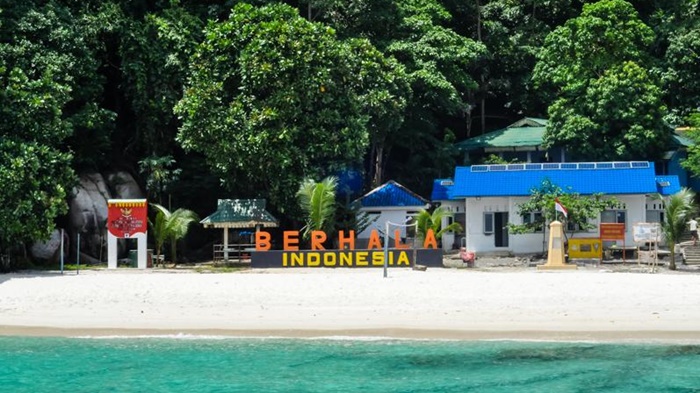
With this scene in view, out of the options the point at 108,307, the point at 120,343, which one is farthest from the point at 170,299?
the point at 120,343

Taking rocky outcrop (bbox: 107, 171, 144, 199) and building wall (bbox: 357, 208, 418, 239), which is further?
building wall (bbox: 357, 208, 418, 239)

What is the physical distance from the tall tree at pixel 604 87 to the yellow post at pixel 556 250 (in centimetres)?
1454

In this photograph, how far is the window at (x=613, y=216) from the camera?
140ft

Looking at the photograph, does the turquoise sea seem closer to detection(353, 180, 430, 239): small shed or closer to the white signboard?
the white signboard

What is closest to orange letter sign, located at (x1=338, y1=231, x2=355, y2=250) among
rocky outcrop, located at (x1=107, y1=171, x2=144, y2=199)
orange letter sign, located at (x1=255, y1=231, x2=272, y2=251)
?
orange letter sign, located at (x1=255, y1=231, x2=272, y2=251)

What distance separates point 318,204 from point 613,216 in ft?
45.2

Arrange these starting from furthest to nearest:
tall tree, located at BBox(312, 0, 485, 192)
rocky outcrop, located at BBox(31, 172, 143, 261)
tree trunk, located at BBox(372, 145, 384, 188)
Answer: tree trunk, located at BBox(372, 145, 384, 188)
tall tree, located at BBox(312, 0, 485, 192)
rocky outcrop, located at BBox(31, 172, 143, 261)

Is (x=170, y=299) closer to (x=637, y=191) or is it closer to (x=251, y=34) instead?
(x=251, y=34)

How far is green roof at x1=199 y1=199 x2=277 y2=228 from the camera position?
125 feet

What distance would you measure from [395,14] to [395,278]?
76.0 feet

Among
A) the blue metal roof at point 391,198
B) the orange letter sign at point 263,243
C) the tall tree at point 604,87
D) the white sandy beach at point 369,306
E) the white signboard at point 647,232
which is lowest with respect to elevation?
the white sandy beach at point 369,306

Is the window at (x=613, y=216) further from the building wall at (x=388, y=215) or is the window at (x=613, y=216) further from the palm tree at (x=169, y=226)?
the palm tree at (x=169, y=226)

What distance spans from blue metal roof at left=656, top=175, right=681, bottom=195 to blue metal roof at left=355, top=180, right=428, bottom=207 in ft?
33.7

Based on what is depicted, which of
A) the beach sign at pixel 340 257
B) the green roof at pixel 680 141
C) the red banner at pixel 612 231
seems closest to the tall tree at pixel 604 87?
the green roof at pixel 680 141
